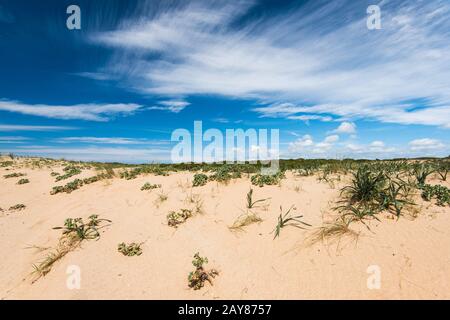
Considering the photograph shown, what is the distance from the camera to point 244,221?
6203 mm

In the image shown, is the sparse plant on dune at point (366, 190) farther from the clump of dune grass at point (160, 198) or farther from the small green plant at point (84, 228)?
the small green plant at point (84, 228)

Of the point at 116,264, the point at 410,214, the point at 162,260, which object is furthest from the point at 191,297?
the point at 410,214

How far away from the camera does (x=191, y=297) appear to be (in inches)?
169

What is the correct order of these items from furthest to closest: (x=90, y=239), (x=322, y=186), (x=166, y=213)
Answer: (x=322, y=186) < (x=166, y=213) < (x=90, y=239)

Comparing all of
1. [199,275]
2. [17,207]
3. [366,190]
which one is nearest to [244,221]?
[199,275]

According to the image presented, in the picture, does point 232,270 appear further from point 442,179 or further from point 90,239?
point 442,179

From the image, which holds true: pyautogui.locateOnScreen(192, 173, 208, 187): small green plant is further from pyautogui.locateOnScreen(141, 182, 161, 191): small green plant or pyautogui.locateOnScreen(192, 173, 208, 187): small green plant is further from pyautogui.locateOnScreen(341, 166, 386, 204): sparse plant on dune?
pyautogui.locateOnScreen(341, 166, 386, 204): sparse plant on dune

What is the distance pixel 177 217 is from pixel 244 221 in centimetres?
164

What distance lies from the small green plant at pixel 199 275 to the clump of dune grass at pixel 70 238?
2.87 meters

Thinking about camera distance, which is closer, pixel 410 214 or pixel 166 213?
pixel 410 214

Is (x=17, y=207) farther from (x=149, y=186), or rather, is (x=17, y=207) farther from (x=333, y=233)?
(x=333, y=233)
